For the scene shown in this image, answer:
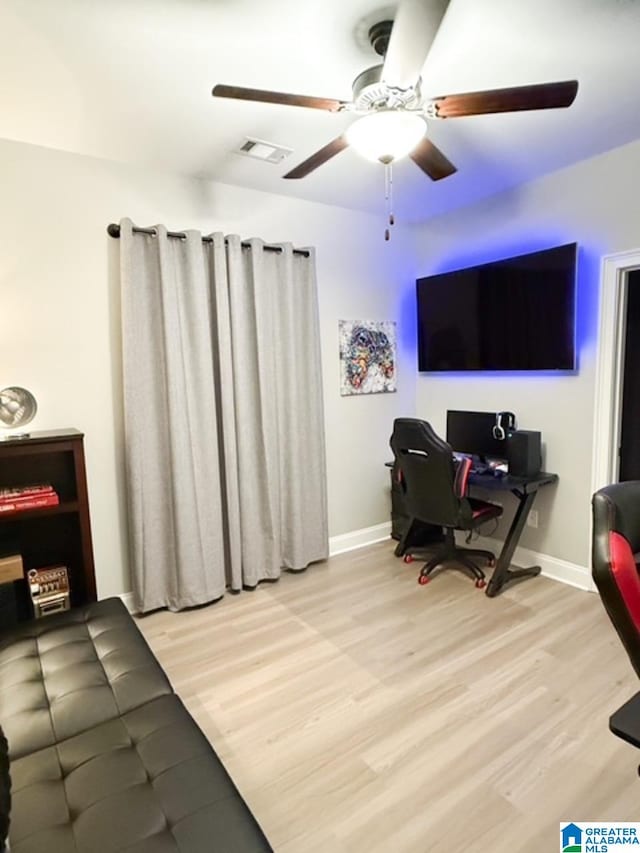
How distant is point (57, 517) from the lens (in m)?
2.56

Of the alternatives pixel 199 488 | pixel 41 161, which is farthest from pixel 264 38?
pixel 199 488

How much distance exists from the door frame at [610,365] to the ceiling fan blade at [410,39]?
186cm

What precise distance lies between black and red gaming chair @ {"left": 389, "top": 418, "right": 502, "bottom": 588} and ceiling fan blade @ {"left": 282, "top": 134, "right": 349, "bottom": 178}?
156cm

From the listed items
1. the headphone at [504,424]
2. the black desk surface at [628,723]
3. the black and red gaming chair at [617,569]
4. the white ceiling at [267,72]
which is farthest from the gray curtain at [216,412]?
the black desk surface at [628,723]

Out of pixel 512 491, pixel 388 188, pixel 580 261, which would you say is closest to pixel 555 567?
pixel 512 491

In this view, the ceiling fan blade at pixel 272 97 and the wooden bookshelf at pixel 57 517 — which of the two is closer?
the ceiling fan blade at pixel 272 97

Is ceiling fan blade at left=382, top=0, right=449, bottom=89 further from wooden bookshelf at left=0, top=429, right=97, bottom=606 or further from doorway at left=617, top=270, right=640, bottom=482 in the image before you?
doorway at left=617, top=270, right=640, bottom=482

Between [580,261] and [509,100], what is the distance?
5.41 feet

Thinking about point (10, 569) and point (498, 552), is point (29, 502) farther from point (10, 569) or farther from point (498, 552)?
point (498, 552)

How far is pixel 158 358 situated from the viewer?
9.01 ft

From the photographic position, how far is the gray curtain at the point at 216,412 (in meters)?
2.68

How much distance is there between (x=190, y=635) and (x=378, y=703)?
1.14m

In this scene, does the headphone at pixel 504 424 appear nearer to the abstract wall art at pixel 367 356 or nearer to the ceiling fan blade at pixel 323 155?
the abstract wall art at pixel 367 356

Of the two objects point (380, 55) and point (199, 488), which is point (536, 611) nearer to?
point (199, 488)
